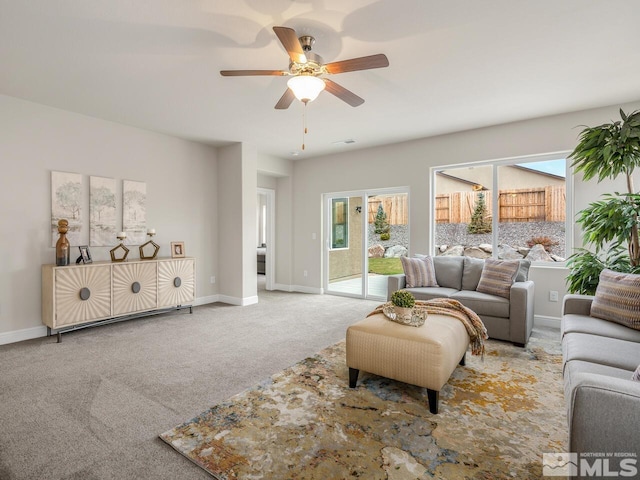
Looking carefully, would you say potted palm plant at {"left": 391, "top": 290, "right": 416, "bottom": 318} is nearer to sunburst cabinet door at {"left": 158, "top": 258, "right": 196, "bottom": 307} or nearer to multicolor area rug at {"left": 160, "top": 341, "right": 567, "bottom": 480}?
multicolor area rug at {"left": 160, "top": 341, "right": 567, "bottom": 480}

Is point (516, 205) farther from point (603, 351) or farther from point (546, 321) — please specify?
point (603, 351)

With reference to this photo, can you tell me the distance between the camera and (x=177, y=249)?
194 inches

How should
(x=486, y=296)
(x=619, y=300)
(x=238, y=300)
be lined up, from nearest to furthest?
(x=619, y=300) < (x=486, y=296) < (x=238, y=300)

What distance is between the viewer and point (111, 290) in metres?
3.96

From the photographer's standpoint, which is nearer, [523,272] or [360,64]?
[360,64]

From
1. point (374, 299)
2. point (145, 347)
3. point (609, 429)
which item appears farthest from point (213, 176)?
point (609, 429)

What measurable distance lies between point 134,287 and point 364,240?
12.3 feet

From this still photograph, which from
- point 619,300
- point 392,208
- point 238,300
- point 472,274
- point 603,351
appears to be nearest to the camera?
point 603,351

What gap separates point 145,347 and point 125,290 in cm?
105

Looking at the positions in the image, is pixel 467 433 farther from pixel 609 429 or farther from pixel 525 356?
pixel 525 356

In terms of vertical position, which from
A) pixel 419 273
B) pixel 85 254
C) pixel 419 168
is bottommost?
pixel 419 273

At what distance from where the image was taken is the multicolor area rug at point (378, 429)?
5.40 ft

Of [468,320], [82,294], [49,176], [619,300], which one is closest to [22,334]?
[82,294]

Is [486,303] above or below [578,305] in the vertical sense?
below
